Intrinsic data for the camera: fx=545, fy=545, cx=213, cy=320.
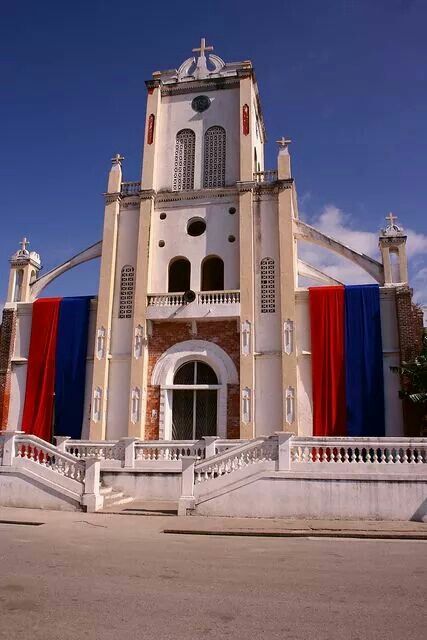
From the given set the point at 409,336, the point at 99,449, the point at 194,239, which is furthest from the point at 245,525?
the point at 194,239

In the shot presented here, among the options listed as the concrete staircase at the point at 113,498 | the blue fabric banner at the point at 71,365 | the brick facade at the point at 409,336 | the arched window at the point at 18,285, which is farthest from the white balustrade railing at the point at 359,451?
the arched window at the point at 18,285

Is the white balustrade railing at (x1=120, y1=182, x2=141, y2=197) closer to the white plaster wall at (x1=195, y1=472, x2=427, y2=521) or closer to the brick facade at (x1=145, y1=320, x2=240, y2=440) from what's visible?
the brick facade at (x1=145, y1=320, x2=240, y2=440)

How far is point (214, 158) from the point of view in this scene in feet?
75.7

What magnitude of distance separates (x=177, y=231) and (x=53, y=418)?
8722mm

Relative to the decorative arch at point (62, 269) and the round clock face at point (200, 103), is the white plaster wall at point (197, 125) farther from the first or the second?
the decorative arch at point (62, 269)

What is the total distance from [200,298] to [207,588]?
14.6m

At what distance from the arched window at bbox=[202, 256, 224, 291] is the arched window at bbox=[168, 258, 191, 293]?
67cm

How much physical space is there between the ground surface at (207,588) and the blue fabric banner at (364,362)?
27.3 feet

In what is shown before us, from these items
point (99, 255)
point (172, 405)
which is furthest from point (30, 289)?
point (172, 405)

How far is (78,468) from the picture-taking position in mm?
14664

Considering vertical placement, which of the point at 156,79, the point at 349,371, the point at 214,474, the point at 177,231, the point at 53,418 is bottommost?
the point at 214,474

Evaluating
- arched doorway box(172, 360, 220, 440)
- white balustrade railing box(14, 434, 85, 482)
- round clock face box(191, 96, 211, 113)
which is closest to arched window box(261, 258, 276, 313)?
arched doorway box(172, 360, 220, 440)

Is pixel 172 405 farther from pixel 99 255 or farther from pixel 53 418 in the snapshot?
pixel 99 255

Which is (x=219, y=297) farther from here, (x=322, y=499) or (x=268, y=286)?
(x=322, y=499)
